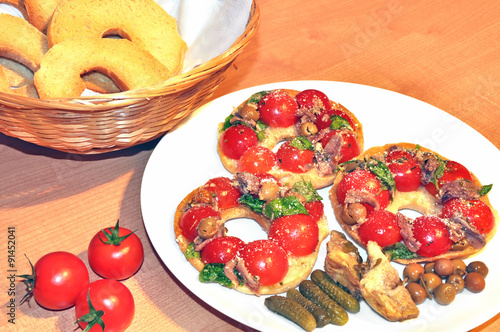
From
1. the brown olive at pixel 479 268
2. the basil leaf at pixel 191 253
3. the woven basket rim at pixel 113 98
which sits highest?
the woven basket rim at pixel 113 98

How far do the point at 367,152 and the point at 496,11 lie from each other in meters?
2.48

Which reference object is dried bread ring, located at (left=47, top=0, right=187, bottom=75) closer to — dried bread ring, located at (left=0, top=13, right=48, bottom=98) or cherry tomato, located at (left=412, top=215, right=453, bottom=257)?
dried bread ring, located at (left=0, top=13, right=48, bottom=98)

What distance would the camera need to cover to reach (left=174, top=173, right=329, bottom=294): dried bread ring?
243 cm

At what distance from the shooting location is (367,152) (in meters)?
3.11

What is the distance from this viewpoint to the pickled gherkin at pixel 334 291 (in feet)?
7.71

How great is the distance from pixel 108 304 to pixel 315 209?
110 cm

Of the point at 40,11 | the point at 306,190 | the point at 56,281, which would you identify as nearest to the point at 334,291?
the point at 306,190

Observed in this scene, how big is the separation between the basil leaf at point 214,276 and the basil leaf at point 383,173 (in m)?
1.00

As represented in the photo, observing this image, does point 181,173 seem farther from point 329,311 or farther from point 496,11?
point 496,11

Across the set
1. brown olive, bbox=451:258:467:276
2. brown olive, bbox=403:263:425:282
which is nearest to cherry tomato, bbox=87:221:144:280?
brown olive, bbox=403:263:425:282

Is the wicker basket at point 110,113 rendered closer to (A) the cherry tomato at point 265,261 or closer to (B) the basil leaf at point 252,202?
(B) the basil leaf at point 252,202

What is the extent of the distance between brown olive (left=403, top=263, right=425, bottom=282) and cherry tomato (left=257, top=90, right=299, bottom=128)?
1160 millimetres

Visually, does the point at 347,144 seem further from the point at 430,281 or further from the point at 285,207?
the point at 430,281

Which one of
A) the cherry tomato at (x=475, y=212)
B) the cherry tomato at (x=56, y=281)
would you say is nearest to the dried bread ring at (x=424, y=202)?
the cherry tomato at (x=475, y=212)
